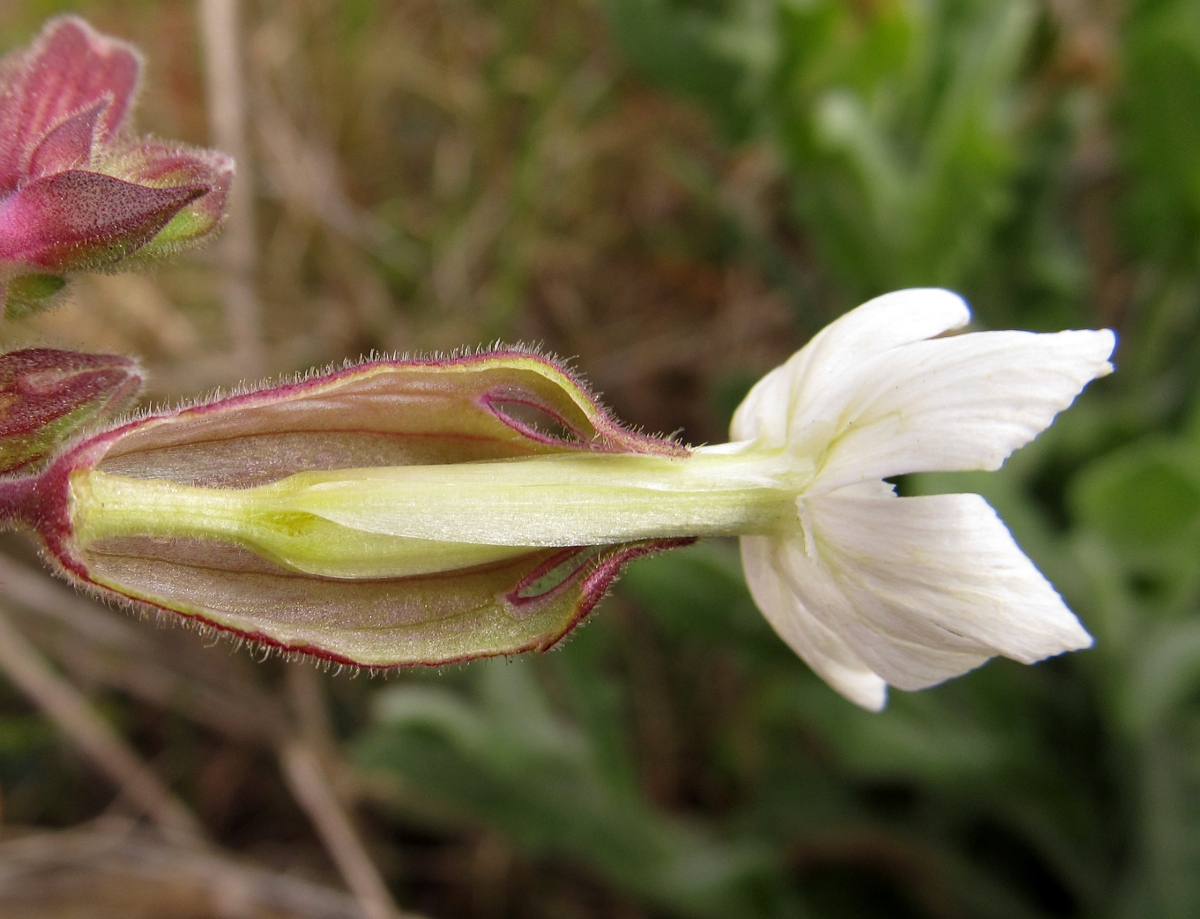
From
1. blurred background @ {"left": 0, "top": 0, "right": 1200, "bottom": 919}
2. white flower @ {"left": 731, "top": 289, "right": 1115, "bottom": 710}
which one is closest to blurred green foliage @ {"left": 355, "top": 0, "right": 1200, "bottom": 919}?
blurred background @ {"left": 0, "top": 0, "right": 1200, "bottom": 919}

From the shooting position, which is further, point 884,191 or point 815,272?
point 815,272

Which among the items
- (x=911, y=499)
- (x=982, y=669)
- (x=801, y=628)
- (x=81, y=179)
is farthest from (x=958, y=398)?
(x=982, y=669)

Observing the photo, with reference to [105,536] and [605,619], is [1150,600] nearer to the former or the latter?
[605,619]

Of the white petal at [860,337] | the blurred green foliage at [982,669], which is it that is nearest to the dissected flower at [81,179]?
the white petal at [860,337]

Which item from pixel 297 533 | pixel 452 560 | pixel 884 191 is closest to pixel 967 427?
pixel 452 560

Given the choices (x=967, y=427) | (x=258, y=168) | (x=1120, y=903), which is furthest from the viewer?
(x=258, y=168)

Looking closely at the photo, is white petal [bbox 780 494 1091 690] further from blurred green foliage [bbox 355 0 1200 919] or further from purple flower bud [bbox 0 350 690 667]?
blurred green foliage [bbox 355 0 1200 919]
